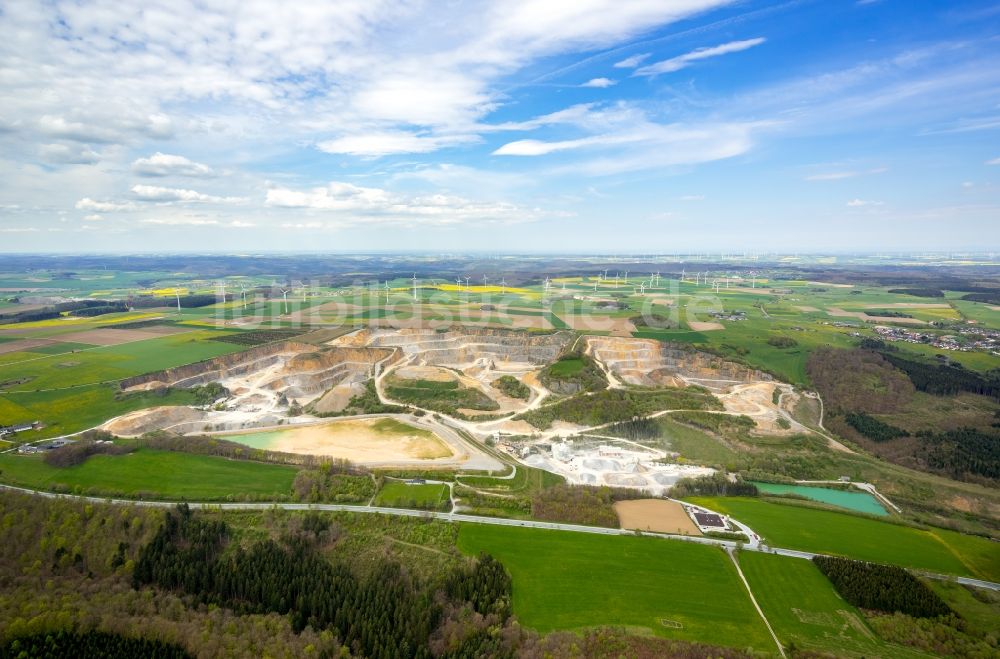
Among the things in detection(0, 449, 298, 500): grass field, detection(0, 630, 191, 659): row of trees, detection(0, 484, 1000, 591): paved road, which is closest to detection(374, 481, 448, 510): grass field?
detection(0, 484, 1000, 591): paved road

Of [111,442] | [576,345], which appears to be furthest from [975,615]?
[111,442]

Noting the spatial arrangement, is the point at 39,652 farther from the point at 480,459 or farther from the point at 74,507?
the point at 480,459

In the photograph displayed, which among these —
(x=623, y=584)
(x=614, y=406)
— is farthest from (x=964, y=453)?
(x=623, y=584)

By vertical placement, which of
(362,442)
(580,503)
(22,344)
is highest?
(22,344)

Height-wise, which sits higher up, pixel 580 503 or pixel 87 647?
pixel 87 647

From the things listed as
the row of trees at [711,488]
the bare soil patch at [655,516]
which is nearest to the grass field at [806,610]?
the bare soil patch at [655,516]

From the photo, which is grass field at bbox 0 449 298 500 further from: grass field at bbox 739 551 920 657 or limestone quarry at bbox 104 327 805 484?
grass field at bbox 739 551 920 657

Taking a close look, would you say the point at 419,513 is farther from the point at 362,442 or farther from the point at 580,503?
the point at 362,442

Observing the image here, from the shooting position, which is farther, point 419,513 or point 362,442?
point 362,442
